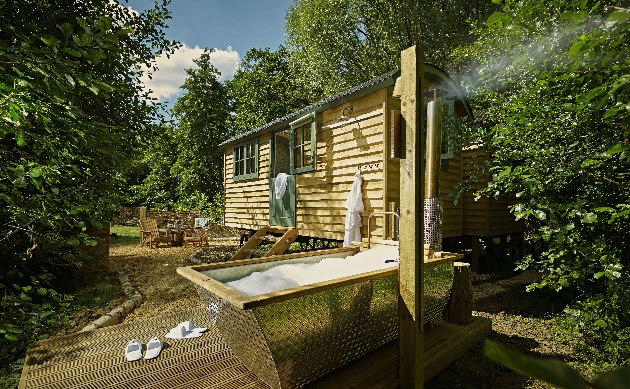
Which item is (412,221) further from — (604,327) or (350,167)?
(350,167)

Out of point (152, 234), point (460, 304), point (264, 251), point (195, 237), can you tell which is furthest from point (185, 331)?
point (195, 237)

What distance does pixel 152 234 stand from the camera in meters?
11.7

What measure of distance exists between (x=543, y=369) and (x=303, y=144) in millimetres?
7104

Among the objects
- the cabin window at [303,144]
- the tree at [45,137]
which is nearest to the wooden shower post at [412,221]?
the tree at [45,137]

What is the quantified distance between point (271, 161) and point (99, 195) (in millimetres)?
5816

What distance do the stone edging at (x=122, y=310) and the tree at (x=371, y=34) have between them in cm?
1390

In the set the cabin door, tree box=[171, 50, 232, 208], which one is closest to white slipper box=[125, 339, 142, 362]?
the cabin door

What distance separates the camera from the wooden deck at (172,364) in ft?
7.73

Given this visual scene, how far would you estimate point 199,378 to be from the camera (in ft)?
7.90

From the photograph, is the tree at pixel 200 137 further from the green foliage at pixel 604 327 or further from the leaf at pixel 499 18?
the leaf at pixel 499 18

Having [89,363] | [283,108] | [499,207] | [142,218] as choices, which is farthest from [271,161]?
[283,108]

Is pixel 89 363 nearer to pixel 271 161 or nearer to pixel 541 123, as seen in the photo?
pixel 541 123

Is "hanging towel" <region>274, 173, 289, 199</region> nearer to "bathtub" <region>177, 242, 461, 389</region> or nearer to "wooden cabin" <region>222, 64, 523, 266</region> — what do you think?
"wooden cabin" <region>222, 64, 523, 266</region>

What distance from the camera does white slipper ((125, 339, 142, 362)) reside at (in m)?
2.69
